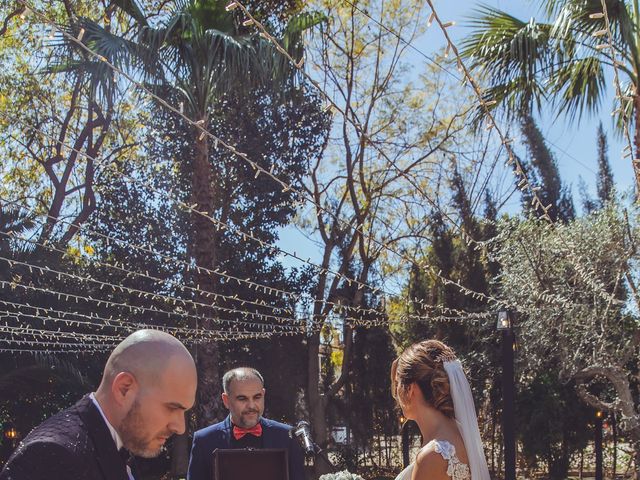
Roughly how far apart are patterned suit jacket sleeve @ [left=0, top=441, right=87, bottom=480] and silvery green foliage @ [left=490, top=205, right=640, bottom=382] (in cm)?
958

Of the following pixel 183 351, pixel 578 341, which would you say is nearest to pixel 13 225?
pixel 578 341

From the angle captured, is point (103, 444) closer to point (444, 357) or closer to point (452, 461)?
point (452, 461)

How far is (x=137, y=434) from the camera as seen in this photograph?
196 centimetres

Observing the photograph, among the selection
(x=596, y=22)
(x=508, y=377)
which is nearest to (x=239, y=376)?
(x=508, y=377)

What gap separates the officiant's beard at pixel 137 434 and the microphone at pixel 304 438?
2381mm

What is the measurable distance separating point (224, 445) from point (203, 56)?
7.25 meters

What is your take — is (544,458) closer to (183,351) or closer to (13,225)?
(13,225)

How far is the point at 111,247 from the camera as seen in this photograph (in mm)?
16203

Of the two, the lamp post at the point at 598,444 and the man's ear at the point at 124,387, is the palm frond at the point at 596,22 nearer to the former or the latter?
the man's ear at the point at 124,387

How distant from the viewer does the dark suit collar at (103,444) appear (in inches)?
74.1

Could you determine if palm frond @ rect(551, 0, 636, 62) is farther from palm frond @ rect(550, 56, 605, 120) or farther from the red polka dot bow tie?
the red polka dot bow tie

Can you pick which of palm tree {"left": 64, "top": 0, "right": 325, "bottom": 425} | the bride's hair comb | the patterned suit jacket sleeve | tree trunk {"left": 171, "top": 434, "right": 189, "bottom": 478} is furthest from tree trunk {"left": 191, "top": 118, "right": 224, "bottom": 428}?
the patterned suit jacket sleeve

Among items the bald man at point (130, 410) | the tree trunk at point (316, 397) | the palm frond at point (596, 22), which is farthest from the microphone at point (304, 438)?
the tree trunk at point (316, 397)

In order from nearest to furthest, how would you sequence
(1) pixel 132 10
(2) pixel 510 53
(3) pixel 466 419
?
(3) pixel 466 419, (2) pixel 510 53, (1) pixel 132 10
